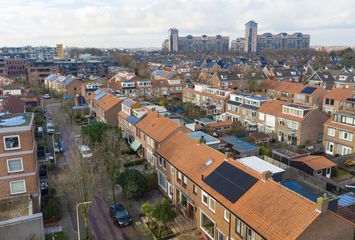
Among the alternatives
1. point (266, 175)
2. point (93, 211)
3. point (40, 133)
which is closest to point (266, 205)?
point (266, 175)

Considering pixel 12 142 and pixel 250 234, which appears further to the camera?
pixel 12 142

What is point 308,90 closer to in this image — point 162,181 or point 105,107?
point 105,107

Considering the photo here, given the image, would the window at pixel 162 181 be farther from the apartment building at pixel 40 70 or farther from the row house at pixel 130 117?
the apartment building at pixel 40 70

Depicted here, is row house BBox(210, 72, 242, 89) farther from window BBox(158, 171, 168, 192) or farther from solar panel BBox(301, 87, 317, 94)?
window BBox(158, 171, 168, 192)

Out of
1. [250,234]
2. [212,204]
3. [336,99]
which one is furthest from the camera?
[336,99]

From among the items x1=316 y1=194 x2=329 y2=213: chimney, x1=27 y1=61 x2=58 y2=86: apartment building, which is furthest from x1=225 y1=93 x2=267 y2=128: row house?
x1=27 y1=61 x2=58 y2=86: apartment building

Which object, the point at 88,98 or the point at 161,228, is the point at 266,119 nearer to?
the point at 161,228

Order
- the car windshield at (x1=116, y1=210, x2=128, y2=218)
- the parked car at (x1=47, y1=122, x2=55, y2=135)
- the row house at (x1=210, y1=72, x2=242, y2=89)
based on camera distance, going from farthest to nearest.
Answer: the row house at (x1=210, y1=72, x2=242, y2=89) → the parked car at (x1=47, y1=122, x2=55, y2=135) → the car windshield at (x1=116, y1=210, x2=128, y2=218)
